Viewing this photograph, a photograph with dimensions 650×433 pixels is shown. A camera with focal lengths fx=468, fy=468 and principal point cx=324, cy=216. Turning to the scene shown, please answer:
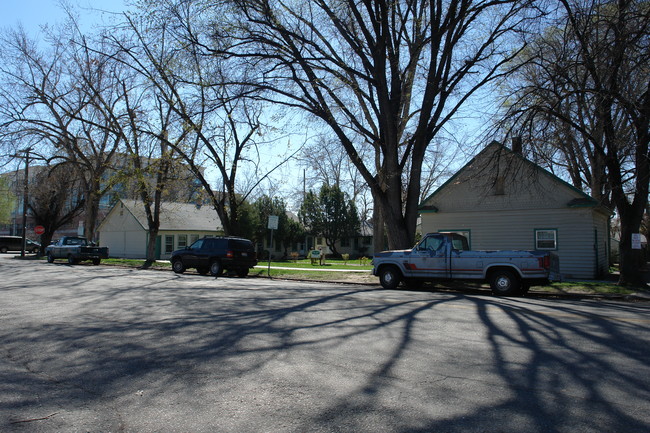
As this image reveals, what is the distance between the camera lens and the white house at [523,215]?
20.1 meters

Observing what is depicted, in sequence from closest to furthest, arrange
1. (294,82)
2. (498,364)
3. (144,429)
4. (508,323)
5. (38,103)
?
1. (144,429)
2. (498,364)
3. (508,323)
4. (294,82)
5. (38,103)

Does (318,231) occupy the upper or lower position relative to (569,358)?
upper

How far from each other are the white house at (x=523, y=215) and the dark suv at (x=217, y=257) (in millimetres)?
8939

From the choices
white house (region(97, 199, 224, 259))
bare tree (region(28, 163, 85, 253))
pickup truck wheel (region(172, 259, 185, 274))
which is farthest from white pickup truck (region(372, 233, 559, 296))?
bare tree (region(28, 163, 85, 253))

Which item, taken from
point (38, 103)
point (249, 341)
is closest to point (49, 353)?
point (249, 341)

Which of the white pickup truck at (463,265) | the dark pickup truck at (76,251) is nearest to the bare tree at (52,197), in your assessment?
the dark pickup truck at (76,251)

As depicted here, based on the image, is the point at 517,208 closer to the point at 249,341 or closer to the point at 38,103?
the point at 249,341

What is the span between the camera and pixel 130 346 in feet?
21.7

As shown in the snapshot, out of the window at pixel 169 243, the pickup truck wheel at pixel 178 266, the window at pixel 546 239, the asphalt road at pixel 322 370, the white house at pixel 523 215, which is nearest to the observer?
the asphalt road at pixel 322 370

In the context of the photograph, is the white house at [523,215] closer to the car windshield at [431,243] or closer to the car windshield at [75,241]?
the car windshield at [431,243]

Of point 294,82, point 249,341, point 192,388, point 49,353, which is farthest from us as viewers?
point 294,82

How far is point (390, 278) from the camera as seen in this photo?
624 inches

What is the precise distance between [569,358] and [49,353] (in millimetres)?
6847

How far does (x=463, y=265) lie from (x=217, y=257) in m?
12.0
